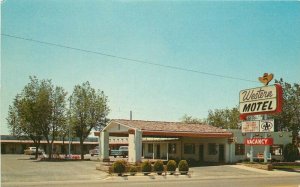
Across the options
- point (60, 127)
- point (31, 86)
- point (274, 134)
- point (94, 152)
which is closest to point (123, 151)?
point (94, 152)

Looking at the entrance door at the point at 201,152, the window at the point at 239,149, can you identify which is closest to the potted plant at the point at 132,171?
the window at the point at 239,149

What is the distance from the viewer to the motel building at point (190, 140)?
3831 cm

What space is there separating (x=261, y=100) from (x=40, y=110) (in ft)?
92.0

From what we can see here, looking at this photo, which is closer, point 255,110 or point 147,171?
point 147,171

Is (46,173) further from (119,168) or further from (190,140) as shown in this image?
(190,140)

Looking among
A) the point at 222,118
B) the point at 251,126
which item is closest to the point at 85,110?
the point at 251,126

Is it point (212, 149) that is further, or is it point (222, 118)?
point (222, 118)

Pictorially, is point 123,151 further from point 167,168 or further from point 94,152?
point 167,168

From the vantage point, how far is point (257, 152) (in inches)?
1891

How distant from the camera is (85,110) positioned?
5425 cm

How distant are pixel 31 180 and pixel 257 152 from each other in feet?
104

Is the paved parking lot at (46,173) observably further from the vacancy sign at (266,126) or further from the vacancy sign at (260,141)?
the vacancy sign at (266,126)

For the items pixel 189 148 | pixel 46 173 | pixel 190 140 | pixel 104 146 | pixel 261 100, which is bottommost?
pixel 46 173

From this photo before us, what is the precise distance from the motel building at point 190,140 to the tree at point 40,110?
29.9ft
